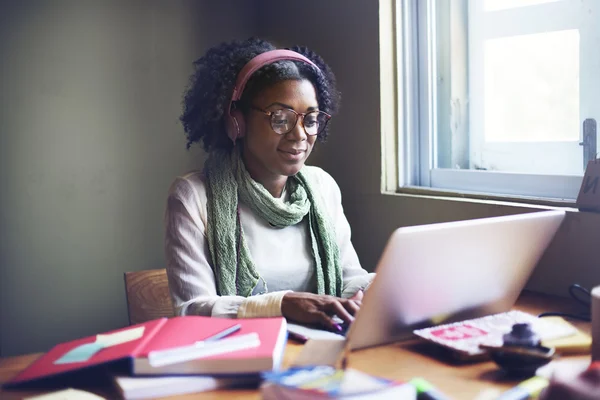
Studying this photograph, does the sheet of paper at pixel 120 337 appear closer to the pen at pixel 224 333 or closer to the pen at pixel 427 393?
the pen at pixel 224 333

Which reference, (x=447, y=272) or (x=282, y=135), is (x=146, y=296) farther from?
(x=447, y=272)

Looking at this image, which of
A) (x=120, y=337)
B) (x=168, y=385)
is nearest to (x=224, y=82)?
(x=120, y=337)

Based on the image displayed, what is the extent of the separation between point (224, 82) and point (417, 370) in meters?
1.03

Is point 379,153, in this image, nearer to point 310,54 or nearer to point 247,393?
point 310,54

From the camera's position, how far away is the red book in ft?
2.91

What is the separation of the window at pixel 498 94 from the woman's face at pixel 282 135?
51 centimetres

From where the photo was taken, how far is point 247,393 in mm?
864

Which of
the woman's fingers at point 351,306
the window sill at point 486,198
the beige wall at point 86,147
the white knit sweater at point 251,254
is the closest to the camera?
the woman's fingers at point 351,306

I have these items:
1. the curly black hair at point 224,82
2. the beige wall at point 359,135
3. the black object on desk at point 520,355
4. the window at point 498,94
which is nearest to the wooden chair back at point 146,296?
the curly black hair at point 224,82

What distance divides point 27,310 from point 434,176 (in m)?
1.63

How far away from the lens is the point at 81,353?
97cm

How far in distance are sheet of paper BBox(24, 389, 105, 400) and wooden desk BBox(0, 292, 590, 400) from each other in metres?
0.03

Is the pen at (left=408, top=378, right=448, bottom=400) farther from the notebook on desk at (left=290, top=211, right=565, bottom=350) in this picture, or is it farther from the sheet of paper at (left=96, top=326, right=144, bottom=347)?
the sheet of paper at (left=96, top=326, right=144, bottom=347)

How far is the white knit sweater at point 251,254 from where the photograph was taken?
4.48 feet
